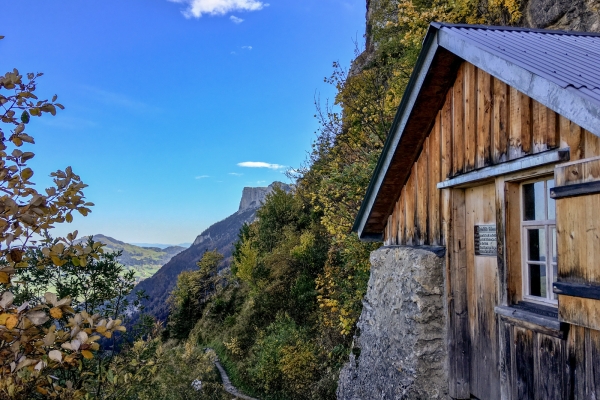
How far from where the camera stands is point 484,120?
392 centimetres

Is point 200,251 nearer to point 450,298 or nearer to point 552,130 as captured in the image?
point 450,298

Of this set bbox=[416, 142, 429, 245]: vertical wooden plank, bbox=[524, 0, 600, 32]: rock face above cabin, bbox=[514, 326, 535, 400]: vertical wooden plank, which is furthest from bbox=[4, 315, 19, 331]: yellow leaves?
bbox=[524, 0, 600, 32]: rock face above cabin

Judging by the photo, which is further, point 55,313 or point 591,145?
point 591,145

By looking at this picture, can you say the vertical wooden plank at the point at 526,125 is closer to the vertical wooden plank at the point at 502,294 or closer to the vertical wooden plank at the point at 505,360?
the vertical wooden plank at the point at 502,294

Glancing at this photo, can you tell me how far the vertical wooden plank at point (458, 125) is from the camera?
433cm

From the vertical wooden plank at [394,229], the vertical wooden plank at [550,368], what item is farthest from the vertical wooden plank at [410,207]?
the vertical wooden plank at [550,368]

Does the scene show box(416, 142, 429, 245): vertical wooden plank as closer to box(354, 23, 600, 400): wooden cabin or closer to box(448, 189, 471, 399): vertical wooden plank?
box(354, 23, 600, 400): wooden cabin

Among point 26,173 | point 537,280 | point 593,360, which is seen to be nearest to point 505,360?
point 537,280

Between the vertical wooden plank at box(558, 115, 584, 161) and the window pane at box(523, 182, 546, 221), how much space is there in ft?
Result: 1.80

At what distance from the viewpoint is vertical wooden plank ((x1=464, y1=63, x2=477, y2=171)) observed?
13.4ft

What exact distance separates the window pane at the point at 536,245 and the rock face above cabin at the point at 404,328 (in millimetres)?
1153

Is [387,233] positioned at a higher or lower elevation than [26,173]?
lower

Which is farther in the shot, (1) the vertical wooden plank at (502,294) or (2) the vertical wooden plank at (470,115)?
(2) the vertical wooden plank at (470,115)

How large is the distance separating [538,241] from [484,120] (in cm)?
131
